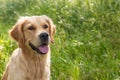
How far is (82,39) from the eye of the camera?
6.93 m

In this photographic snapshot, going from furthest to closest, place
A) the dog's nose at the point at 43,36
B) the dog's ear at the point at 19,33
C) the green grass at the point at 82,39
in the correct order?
1. the green grass at the point at 82,39
2. the dog's ear at the point at 19,33
3. the dog's nose at the point at 43,36

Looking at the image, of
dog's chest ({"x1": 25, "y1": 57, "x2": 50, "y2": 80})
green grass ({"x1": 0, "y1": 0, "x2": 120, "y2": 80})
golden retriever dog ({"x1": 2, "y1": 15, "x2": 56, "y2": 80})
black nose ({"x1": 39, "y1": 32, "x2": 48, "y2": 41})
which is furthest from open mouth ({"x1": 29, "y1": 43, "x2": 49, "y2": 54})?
green grass ({"x1": 0, "y1": 0, "x2": 120, "y2": 80})

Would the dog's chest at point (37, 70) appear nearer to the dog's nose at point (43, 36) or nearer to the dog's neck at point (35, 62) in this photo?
the dog's neck at point (35, 62)

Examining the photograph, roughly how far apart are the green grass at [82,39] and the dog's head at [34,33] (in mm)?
1122

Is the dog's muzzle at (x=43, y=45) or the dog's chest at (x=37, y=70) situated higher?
the dog's muzzle at (x=43, y=45)

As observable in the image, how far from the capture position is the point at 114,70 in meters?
6.12

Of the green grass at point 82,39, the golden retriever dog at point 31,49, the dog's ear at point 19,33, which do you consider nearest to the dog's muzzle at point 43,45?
the golden retriever dog at point 31,49

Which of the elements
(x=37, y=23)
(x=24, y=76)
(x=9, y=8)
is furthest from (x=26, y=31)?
(x=9, y=8)

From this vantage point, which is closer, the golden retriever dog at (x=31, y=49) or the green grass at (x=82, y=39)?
the golden retriever dog at (x=31, y=49)

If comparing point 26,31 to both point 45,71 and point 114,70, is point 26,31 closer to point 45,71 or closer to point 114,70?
point 45,71

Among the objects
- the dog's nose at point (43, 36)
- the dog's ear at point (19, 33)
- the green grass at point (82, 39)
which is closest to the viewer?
the dog's nose at point (43, 36)

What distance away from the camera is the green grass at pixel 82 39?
6.16m

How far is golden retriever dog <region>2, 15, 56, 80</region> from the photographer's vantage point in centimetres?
501

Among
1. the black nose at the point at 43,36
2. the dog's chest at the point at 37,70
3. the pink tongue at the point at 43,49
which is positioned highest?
the black nose at the point at 43,36
